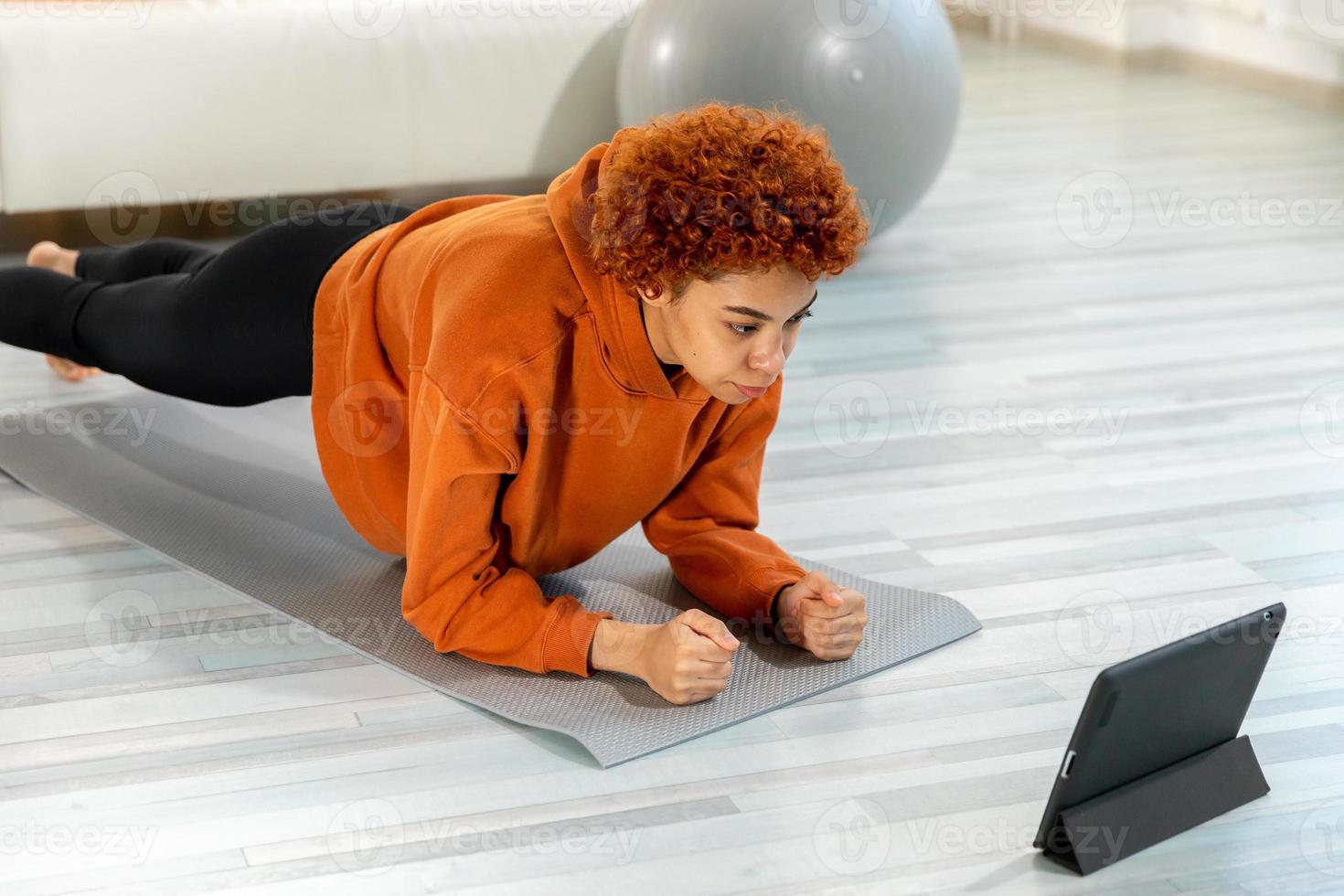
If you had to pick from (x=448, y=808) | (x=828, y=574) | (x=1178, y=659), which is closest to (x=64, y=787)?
(x=448, y=808)

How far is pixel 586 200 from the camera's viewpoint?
1362 mm

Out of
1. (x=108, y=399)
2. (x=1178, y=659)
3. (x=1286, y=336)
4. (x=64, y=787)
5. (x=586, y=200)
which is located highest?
(x=586, y=200)

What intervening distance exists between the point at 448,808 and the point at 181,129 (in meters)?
1.82

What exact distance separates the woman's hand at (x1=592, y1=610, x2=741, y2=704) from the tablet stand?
1.02ft

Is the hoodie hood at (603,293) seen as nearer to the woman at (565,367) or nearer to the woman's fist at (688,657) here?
the woman at (565,367)

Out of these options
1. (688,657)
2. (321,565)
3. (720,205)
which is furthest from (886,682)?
(321,565)

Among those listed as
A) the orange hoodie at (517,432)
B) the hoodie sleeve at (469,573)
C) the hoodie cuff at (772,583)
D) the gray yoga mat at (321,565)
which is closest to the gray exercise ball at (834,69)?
the gray yoga mat at (321,565)

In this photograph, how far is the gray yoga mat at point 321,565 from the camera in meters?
1.39

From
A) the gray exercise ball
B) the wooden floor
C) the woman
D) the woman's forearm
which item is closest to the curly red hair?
the woman

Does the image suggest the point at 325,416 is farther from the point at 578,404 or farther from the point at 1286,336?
the point at 1286,336

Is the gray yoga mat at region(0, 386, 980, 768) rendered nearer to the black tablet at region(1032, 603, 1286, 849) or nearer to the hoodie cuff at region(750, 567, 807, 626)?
the hoodie cuff at region(750, 567, 807, 626)

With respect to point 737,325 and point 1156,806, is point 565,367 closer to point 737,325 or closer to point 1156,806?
point 737,325

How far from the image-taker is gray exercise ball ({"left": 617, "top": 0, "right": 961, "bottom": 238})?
2.48 m

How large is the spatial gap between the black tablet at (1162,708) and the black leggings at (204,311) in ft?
2.84
